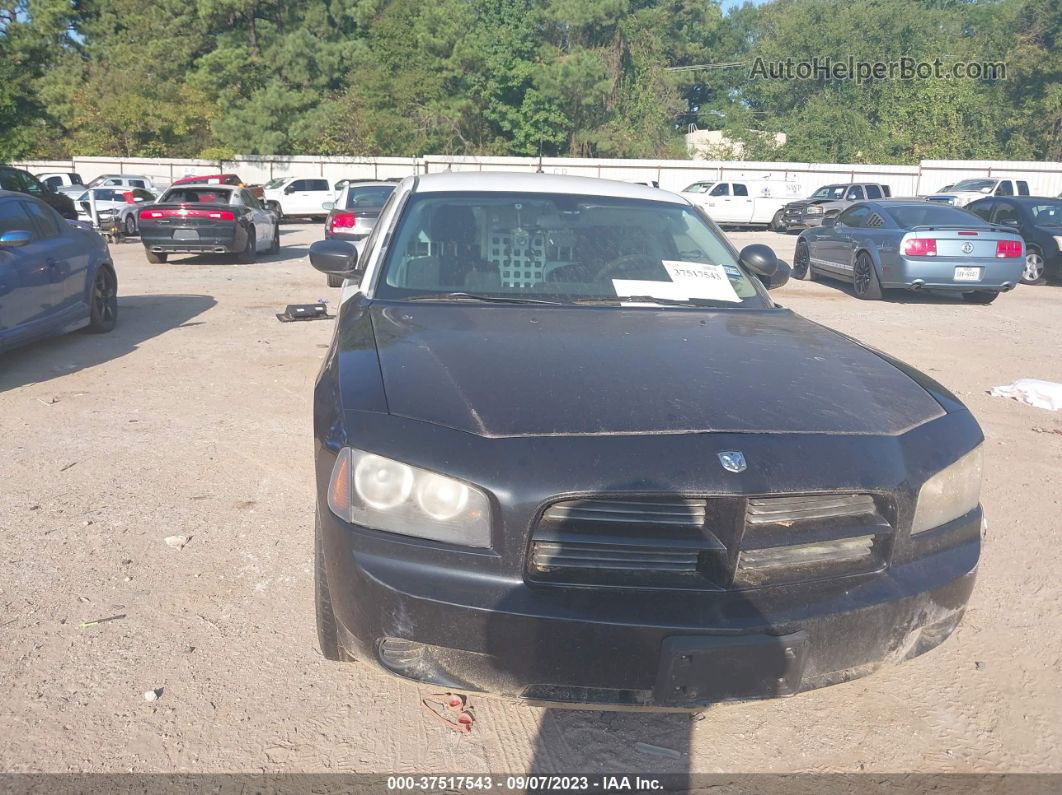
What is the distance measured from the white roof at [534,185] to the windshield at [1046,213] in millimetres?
→ 13686

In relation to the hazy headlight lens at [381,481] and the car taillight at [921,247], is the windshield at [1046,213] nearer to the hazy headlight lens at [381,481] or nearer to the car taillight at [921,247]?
the car taillight at [921,247]

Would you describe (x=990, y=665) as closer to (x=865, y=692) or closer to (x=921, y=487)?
(x=865, y=692)

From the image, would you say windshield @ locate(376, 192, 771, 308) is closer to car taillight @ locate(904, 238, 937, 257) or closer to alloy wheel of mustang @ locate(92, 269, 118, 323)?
alloy wheel of mustang @ locate(92, 269, 118, 323)

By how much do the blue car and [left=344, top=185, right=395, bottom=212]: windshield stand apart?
564cm

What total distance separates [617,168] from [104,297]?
1340 inches

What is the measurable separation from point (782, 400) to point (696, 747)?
3.70ft

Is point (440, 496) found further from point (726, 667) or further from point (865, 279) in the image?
point (865, 279)

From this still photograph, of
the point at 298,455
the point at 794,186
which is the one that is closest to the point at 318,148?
the point at 794,186

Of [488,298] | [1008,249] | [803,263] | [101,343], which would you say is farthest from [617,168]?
[488,298]

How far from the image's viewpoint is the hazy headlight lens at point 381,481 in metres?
2.36

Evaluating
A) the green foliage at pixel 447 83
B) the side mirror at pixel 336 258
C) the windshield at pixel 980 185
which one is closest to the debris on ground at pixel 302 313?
the side mirror at pixel 336 258

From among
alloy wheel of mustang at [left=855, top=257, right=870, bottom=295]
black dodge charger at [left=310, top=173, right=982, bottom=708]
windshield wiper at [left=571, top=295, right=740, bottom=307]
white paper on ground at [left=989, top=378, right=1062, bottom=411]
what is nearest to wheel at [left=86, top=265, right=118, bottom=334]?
windshield wiper at [left=571, top=295, right=740, bottom=307]

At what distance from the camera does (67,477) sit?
4.88 m

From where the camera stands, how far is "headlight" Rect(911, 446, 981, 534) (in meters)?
2.53
